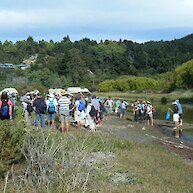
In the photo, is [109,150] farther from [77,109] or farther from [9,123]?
[77,109]

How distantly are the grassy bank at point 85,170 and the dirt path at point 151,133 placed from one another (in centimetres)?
535

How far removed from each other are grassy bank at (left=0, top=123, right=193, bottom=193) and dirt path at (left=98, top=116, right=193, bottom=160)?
535 cm

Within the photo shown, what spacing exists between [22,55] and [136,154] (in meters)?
151

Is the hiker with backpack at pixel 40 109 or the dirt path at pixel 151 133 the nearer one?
the hiker with backpack at pixel 40 109

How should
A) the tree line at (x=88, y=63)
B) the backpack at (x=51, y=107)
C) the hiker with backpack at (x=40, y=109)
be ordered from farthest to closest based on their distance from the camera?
the tree line at (x=88, y=63)
the backpack at (x=51, y=107)
the hiker with backpack at (x=40, y=109)

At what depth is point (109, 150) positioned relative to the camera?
13.1 metres

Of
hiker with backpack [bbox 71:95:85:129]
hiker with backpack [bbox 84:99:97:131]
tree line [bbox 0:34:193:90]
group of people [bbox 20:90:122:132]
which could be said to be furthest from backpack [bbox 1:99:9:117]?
tree line [bbox 0:34:193:90]

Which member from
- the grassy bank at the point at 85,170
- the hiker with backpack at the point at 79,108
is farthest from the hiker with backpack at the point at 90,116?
the grassy bank at the point at 85,170

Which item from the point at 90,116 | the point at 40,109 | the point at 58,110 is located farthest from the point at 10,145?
the point at 90,116

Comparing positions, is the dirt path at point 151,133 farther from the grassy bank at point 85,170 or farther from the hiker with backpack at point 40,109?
the grassy bank at point 85,170

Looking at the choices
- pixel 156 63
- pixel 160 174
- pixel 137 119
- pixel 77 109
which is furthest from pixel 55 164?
pixel 156 63

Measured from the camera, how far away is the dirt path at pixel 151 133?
1931 centimetres

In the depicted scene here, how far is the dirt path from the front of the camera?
1931 centimetres

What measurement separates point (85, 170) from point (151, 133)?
16355mm
